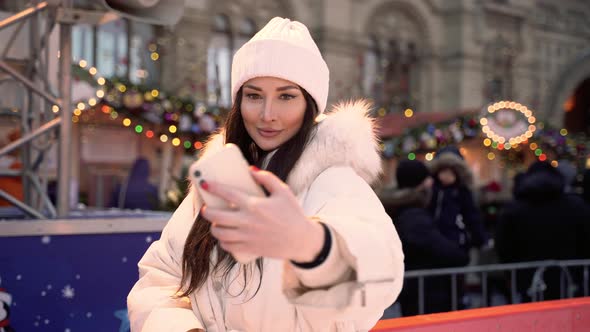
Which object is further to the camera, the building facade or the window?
the building facade

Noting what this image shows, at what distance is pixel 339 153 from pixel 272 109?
0.23 metres

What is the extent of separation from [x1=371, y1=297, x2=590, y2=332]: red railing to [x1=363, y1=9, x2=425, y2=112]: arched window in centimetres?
1628

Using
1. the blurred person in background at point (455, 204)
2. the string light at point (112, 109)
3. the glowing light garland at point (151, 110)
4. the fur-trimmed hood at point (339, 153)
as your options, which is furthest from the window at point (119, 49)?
the fur-trimmed hood at point (339, 153)

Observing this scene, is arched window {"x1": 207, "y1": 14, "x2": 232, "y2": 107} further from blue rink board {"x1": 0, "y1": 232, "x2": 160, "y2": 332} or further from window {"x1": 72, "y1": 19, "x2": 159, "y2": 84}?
blue rink board {"x1": 0, "y1": 232, "x2": 160, "y2": 332}

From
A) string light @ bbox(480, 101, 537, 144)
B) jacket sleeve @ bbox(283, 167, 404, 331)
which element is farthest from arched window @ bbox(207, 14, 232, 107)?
jacket sleeve @ bbox(283, 167, 404, 331)

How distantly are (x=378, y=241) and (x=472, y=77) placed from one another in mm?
20875

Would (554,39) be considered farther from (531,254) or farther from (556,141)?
(531,254)

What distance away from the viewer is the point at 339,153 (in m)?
1.93

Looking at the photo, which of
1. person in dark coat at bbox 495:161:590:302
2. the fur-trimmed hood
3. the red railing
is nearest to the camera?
the fur-trimmed hood

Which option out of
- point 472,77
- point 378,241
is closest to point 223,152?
point 378,241

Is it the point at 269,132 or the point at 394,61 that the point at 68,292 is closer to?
the point at 269,132

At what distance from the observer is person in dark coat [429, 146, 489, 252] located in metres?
5.25

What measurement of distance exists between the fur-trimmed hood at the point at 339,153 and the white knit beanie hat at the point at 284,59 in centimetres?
15

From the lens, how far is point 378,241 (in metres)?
1.54
